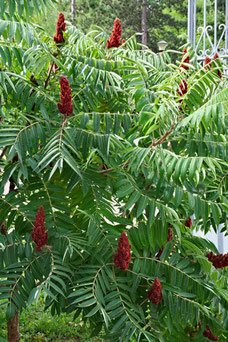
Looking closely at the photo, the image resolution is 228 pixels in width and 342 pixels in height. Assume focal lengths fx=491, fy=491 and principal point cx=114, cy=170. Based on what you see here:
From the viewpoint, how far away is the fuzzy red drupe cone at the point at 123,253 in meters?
2.12

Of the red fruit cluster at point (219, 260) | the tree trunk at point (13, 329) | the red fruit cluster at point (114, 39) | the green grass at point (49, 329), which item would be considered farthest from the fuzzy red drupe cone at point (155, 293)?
the green grass at point (49, 329)

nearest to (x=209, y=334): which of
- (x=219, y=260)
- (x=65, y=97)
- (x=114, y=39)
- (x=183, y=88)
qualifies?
(x=219, y=260)

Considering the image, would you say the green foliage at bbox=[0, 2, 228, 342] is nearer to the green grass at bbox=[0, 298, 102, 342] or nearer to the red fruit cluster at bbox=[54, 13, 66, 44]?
the red fruit cluster at bbox=[54, 13, 66, 44]

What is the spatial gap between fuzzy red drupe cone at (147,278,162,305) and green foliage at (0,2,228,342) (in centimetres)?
8

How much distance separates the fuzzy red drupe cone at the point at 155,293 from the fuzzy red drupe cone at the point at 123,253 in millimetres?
179

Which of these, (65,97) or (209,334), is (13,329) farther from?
(65,97)

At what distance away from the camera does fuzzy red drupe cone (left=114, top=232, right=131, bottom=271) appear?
212 cm

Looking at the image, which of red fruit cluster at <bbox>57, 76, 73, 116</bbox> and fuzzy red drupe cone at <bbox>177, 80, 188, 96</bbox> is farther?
fuzzy red drupe cone at <bbox>177, 80, 188, 96</bbox>

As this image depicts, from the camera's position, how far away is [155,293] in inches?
89.6

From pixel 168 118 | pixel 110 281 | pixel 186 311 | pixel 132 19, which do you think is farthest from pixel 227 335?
pixel 132 19

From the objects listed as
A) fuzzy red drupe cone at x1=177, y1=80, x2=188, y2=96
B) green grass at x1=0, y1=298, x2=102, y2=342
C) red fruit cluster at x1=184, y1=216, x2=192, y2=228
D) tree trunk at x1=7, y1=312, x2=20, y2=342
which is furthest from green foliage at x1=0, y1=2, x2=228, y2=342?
green grass at x1=0, y1=298, x2=102, y2=342

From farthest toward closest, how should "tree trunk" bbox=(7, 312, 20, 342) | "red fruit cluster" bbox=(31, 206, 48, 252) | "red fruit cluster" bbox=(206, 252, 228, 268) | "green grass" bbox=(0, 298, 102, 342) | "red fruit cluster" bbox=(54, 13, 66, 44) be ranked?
"green grass" bbox=(0, 298, 102, 342) → "tree trunk" bbox=(7, 312, 20, 342) → "red fruit cluster" bbox=(206, 252, 228, 268) → "red fruit cluster" bbox=(54, 13, 66, 44) → "red fruit cluster" bbox=(31, 206, 48, 252)

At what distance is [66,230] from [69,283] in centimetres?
25

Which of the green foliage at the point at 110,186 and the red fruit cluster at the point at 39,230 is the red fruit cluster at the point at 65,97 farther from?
the red fruit cluster at the point at 39,230
